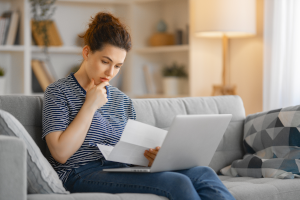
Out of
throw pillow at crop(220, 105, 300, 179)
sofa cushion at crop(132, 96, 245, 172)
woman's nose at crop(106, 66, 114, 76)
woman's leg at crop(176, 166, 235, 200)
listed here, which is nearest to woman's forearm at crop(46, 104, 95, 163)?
woman's nose at crop(106, 66, 114, 76)

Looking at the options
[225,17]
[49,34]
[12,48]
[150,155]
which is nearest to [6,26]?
[12,48]

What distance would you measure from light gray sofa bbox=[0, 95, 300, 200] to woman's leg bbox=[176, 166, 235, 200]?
0.17 m

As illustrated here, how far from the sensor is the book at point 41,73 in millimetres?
3469

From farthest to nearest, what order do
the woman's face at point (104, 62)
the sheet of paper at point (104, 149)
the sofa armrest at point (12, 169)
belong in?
the woman's face at point (104, 62) → the sheet of paper at point (104, 149) → the sofa armrest at point (12, 169)

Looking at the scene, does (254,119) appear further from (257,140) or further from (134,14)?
(134,14)

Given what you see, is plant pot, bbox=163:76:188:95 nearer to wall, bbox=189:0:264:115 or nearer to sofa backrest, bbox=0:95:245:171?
wall, bbox=189:0:264:115

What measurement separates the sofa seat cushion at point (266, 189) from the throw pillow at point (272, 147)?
83 millimetres

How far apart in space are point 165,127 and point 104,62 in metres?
0.62

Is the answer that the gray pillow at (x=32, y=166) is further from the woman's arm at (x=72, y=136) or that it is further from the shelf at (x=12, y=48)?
the shelf at (x=12, y=48)

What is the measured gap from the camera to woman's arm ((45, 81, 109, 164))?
1.43 meters

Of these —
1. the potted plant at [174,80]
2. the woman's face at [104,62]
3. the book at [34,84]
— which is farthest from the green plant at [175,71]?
the woman's face at [104,62]

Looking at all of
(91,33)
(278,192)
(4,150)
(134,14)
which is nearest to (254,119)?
Answer: (278,192)

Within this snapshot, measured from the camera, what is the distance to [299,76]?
9.62 feet

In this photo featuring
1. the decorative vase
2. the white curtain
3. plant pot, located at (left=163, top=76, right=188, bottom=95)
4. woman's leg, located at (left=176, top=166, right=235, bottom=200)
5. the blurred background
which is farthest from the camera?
the decorative vase
